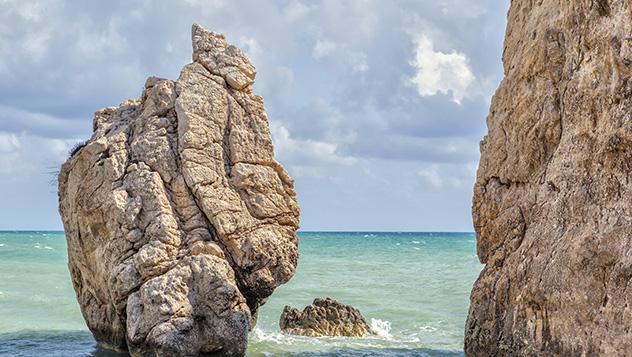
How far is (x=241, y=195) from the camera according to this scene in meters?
14.8

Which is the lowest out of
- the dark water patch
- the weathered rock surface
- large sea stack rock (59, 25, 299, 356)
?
the dark water patch

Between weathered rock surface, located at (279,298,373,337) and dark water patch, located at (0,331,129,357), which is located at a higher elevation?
weathered rock surface, located at (279,298,373,337)

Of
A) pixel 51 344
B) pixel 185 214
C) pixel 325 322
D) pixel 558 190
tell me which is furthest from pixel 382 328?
pixel 558 190

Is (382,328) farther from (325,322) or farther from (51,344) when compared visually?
(51,344)

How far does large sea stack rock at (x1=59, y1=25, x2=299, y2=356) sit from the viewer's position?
43.1 feet

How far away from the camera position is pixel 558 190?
35.0ft

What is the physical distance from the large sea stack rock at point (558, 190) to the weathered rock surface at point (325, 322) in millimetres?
5910

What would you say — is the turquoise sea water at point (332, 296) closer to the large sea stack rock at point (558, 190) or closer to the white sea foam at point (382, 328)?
the white sea foam at point (382, 328)

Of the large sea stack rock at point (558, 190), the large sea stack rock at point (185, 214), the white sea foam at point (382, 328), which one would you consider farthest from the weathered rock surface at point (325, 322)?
the large sea stack rock at point (558, 190)

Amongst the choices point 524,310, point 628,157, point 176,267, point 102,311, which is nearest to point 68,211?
point 102,311

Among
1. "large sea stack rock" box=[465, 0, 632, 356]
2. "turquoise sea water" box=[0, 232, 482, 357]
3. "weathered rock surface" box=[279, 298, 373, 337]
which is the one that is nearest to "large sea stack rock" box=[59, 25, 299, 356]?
"turquoise sea water" box=[0, 232, 482, 357]

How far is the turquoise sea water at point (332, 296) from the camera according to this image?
1617cm

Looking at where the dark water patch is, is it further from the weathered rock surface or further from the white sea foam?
the white sea foam

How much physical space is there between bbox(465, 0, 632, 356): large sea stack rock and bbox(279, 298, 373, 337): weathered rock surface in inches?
233
